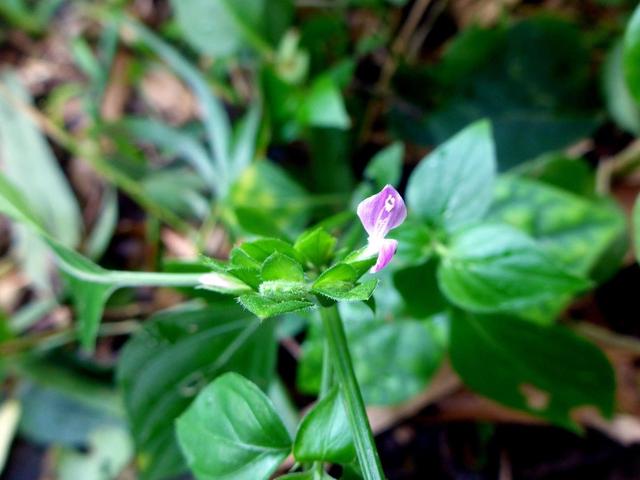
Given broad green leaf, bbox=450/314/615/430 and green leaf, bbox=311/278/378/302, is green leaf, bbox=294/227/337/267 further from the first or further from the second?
broad green leaf, bbox=450/314/615/430

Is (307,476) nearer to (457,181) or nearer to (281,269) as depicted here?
(281,269)

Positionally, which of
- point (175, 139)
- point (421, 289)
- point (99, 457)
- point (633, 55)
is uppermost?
point (633, 55)

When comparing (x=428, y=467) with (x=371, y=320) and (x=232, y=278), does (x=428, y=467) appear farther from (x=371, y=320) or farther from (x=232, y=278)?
(x=232, y=278)

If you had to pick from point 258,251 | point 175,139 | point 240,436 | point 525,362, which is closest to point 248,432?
point 240,436

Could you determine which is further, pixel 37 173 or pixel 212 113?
pixel 37 173

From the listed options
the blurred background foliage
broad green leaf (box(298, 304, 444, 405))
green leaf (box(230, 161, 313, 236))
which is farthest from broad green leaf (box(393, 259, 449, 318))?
green leaf (box(230, 161, 313, 236))

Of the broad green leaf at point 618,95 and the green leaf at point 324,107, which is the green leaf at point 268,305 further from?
the broad green leaf at point 618,95

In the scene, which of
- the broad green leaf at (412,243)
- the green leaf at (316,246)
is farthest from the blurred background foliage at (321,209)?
the green leaf at (316,246)
